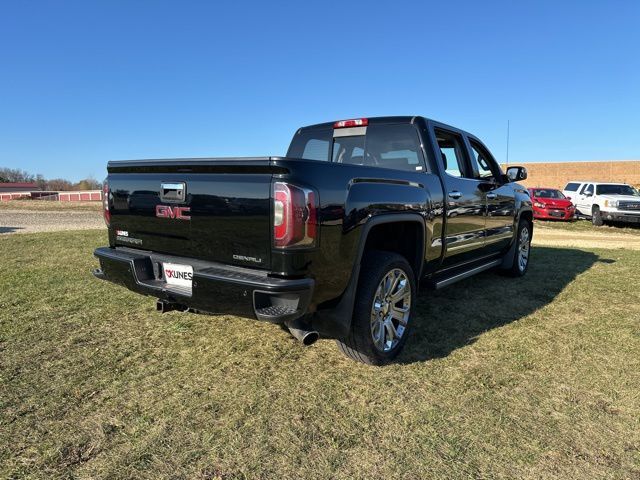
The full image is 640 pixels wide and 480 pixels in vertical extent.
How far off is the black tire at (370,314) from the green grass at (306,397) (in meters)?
0.12

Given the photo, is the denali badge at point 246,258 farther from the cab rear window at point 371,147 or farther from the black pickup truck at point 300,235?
the cab rear window at point 371,147

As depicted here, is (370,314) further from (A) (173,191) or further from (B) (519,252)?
(B) (519,252)

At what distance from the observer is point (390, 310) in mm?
3484

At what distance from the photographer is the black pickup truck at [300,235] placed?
264cm

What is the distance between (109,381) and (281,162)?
1875mm

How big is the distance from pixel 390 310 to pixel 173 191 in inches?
71.2

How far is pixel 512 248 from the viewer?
632 centimetres

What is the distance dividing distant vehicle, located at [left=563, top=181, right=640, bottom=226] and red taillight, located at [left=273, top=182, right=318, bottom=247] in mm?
17951

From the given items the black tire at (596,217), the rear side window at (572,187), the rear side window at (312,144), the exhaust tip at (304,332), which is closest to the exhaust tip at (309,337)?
the exhaust tip at (304,332)

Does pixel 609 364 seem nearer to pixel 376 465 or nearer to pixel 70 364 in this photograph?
pixel 376 465

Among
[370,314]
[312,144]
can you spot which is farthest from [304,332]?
[312,144]

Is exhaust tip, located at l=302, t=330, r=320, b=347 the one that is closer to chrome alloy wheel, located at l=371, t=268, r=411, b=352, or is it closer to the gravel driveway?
chrome alloy wheel, located at l=371, t=268, r=411, b=352

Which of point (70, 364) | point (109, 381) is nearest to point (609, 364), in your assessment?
point (109, 381)

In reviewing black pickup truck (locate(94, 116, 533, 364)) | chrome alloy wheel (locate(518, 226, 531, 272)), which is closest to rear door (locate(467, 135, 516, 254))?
chrome alloy wheel (locate(518, 226, 531, 272))
